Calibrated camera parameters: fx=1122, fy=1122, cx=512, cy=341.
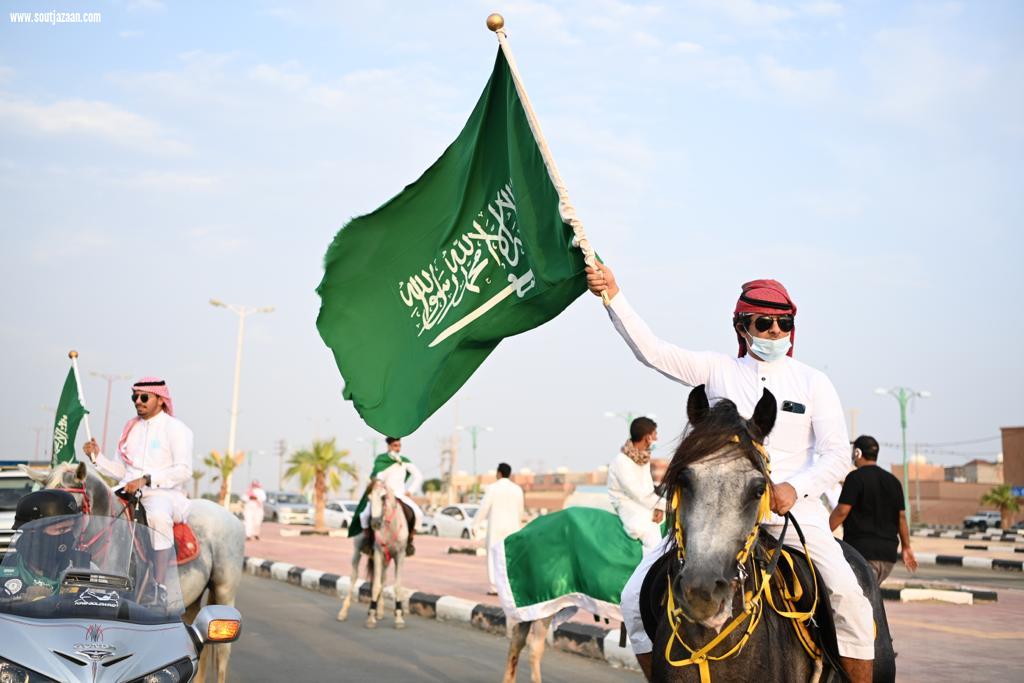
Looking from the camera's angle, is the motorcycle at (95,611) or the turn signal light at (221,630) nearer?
the motorcycle at (95,611)

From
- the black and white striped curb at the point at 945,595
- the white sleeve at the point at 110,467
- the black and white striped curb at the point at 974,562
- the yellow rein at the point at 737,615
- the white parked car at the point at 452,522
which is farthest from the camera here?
the white parked car at the point at 452,522

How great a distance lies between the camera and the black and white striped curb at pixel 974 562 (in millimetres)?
23047

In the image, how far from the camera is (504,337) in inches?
235

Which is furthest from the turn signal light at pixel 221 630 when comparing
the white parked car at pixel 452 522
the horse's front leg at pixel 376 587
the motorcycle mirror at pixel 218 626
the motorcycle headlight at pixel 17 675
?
the white parked car at pixel 452 522

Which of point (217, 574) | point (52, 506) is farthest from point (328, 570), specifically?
point (52, 506)

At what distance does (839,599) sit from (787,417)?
2.52 ft

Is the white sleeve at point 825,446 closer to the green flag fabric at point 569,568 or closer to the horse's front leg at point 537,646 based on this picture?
the green flag fabric at point 569,568

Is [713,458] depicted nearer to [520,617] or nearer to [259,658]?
[520,617]

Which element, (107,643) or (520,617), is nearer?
(107,643)

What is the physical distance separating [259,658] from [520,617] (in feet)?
10.8

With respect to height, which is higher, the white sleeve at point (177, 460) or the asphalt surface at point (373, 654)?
the white sleeve at point (177, 460)

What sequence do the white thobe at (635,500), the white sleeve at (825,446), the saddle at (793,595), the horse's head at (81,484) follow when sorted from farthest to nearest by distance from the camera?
the white thobe at (635,500) → the horse's head at (81,484) → the white sleeve at (825,446) → the saddle at (793,595)

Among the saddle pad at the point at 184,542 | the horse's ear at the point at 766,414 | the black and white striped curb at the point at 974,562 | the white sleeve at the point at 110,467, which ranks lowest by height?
the black and white striped curb at the point at 974,562

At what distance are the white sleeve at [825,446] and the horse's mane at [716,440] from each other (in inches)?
19.9
